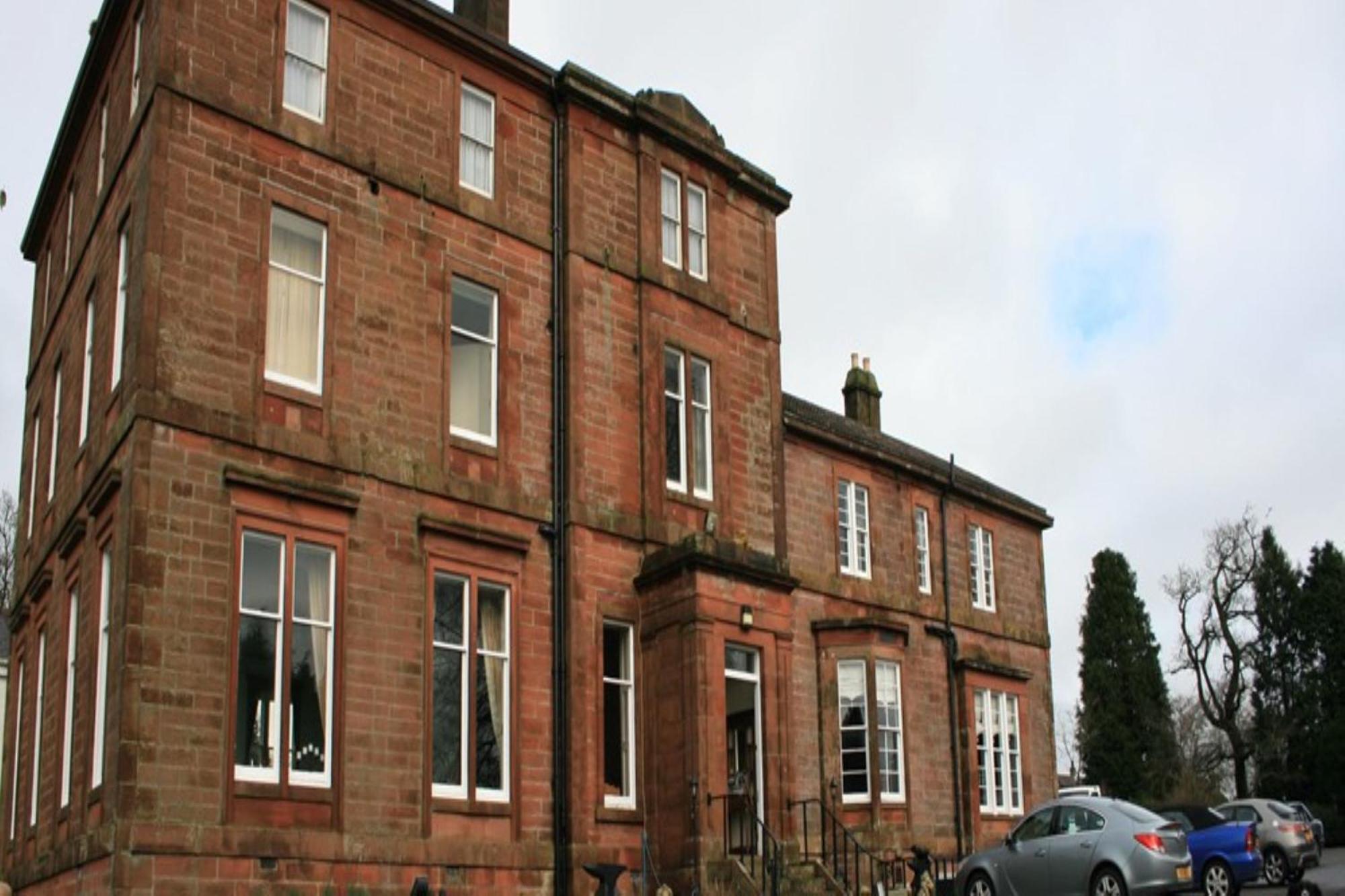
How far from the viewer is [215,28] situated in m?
18.5

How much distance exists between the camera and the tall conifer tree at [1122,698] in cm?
5350

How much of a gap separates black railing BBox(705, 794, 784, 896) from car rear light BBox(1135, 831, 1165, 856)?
467cm

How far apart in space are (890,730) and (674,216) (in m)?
10.3

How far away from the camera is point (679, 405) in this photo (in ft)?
76.2

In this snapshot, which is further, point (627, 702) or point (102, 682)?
point (627, 702)

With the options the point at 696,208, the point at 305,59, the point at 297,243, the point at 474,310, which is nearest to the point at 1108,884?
the point at 474,310

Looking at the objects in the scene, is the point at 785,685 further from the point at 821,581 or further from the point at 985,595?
the point at 985,595

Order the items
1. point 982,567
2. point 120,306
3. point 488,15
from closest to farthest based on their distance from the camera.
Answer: point 120,306 → point 488,15 → point 982,567

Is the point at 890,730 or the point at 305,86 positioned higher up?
the point at 305,86

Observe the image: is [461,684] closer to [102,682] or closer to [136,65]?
[102,682]

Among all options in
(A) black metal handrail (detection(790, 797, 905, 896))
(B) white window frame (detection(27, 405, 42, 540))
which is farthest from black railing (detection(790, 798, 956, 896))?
(B) white window frame (detection(27, 405, 42, 540))

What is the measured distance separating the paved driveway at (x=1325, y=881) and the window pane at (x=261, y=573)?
55.6 ft

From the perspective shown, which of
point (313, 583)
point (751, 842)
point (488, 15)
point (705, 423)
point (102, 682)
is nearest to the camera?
point (102, 682)

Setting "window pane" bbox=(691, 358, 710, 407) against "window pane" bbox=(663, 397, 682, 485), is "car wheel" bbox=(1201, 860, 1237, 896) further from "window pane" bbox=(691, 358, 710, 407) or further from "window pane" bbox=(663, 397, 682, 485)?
"window pane" bbox=(691, 358, 710, 407)
